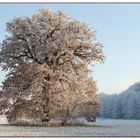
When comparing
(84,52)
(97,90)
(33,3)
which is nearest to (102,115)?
(97,90)

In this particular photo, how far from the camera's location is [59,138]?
11180 millimetres

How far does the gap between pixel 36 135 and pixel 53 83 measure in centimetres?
199

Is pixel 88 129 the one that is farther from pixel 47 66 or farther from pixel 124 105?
pixel 47 66

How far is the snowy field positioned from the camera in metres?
11.4

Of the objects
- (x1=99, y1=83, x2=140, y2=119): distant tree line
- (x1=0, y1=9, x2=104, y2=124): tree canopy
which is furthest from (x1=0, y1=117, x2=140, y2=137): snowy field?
(x1=0, y1=9, x2=104, y2=124): tree canopy

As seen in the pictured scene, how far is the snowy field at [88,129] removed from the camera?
Answer: 37.4 ft

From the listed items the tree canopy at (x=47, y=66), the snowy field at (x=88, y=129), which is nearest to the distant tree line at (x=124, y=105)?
the snowy field at (x=88, y=129)

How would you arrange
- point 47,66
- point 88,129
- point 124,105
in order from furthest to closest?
point 47,66, point 124,105, point 88,129

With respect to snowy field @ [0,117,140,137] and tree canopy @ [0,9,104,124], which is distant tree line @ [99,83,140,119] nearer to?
snowy field @ [0,117,140,137]

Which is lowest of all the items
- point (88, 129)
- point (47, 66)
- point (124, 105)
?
point (88, 129)

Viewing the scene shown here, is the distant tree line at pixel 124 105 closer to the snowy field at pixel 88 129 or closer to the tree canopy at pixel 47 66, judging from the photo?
the snowy field at pixel 88 129

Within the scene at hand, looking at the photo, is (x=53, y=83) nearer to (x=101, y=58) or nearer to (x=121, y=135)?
(x=101, y=58)

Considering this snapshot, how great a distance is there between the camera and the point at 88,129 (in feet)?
39.9

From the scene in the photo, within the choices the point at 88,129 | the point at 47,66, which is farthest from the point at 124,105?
the point at 47,66
